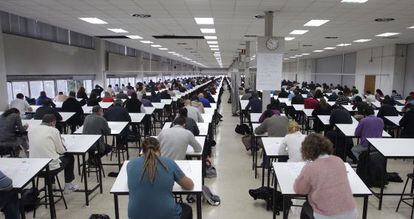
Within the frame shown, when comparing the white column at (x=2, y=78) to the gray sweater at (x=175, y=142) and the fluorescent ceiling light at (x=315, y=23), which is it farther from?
the fluorescent ceiling light at (x=315, y=23)

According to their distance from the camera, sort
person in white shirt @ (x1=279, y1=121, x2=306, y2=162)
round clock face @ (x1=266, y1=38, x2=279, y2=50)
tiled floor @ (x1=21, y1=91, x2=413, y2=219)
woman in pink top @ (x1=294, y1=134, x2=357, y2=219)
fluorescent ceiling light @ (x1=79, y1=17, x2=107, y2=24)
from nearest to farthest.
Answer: woman in pink top @ (x1=294, y1=134, x2=357, y2=219) < person in white shirt @ (x1=279, y1=121, x2=306, y2=162) < tiled floor @ (x1=21, y1=91, x2=413, y2=219) < round clock face @ (x1=266, y1=38, x2=279, y2=50) < fluorescent ceiling light @ (x1=79, y1=17, x2=107, y2=24)

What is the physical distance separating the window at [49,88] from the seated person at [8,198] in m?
8.76

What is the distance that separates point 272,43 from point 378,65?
11662 millimetres

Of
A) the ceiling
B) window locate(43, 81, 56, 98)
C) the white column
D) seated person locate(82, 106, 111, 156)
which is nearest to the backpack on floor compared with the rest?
the ceiling

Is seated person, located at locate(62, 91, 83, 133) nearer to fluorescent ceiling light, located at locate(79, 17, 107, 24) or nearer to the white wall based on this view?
fluorescent ceiling light, located at locate(79, 17, 107, 24)

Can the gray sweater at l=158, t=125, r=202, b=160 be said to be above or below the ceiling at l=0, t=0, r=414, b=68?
below

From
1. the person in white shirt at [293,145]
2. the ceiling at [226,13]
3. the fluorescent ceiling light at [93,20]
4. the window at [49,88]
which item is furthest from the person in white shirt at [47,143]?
the window at [49,88]

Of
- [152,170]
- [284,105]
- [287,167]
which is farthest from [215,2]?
[284,105]

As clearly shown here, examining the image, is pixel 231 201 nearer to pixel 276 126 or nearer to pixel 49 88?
pixel 276 126

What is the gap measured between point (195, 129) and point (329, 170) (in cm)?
329

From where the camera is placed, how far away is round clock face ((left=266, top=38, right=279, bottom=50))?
723 centimetres

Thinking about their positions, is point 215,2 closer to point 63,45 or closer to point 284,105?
point 284,105

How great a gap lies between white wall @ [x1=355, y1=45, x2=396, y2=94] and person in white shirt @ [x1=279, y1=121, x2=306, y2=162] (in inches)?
511

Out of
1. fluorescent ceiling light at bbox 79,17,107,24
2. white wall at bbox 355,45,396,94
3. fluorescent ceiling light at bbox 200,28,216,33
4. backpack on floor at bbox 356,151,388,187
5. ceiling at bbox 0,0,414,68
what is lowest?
backpack on floor at bbox 356,151,388,187
